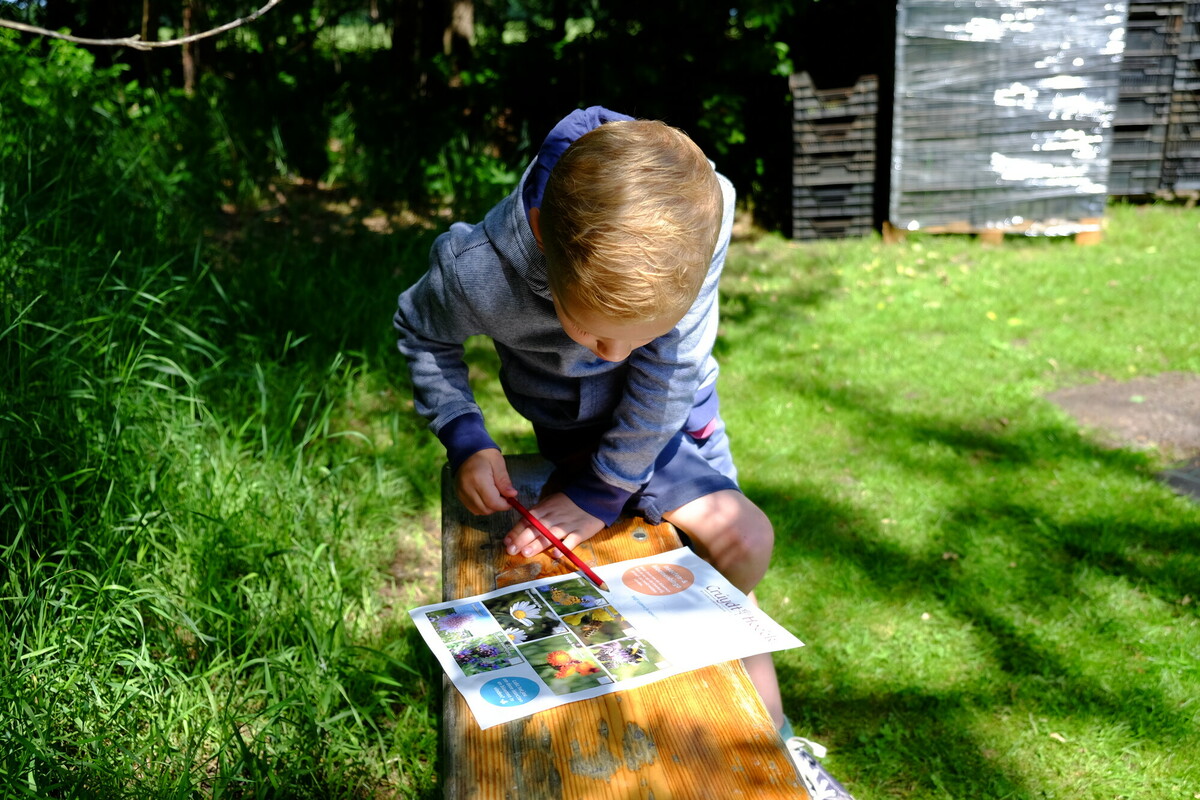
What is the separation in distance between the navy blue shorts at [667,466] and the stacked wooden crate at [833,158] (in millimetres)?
4036

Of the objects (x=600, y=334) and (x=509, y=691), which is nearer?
(x=509, y=691)

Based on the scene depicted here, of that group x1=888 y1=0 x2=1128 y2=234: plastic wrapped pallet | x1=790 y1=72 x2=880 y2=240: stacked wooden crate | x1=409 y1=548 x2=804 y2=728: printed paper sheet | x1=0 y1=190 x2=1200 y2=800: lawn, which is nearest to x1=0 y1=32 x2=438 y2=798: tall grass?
x1=0 y1=190 x2=1200 y2=800: lawn

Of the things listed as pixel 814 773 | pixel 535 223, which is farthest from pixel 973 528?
pixel 535 223

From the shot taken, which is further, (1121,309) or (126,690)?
(1121,309)

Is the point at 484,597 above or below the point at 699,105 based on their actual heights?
below

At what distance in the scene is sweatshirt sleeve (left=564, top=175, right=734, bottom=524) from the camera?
1.92m

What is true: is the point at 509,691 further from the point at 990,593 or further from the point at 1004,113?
the point at 1004,113

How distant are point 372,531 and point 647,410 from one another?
140 cm

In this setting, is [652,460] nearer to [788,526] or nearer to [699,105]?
[788,526]

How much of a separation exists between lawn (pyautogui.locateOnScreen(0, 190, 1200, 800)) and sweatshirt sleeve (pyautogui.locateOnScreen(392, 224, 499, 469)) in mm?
587

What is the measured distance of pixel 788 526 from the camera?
126 inches

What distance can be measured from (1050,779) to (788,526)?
3.82 feet

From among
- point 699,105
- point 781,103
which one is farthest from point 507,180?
point 781,103

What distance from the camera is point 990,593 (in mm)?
2842
